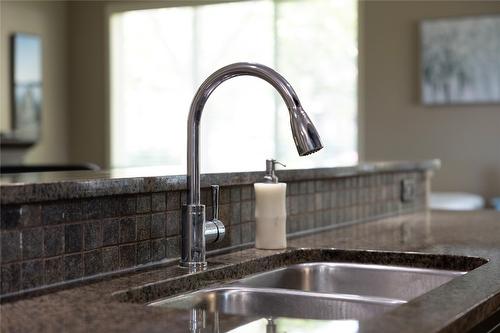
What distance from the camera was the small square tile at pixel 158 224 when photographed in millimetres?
1336

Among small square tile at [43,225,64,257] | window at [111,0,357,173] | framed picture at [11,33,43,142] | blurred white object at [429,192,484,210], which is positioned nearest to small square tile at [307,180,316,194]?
small square tile at [43,225,64,257]

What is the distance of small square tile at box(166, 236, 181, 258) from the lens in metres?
1.38

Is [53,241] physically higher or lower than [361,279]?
higher

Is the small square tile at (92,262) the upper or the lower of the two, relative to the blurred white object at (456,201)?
upper

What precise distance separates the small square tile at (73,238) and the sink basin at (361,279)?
446 millimetres

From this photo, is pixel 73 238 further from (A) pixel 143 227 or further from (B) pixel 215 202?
(B) pixel 215 202

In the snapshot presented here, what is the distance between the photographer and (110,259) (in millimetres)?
1237

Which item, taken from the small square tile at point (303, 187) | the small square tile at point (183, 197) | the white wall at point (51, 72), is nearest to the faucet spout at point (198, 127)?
the small square tile at point (183, 197)

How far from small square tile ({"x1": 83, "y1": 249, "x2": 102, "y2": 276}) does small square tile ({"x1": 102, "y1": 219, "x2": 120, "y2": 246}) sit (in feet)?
0.08

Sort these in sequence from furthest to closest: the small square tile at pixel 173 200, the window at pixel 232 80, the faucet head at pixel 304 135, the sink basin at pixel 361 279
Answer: the window at pixel 232 80
the sink basin at pixel 361 279
the small square tile at pixel 173 200
the faucet head at pixel 304 135

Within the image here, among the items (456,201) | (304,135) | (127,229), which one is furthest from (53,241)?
(456,201)

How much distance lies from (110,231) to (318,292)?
43 cm

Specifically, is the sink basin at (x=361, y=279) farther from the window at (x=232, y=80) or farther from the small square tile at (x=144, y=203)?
the window at (x=232, y=80)

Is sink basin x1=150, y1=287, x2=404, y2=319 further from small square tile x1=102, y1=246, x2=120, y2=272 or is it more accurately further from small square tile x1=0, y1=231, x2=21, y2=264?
small square tile x1=0, y1=231, x2=21, y2=264
